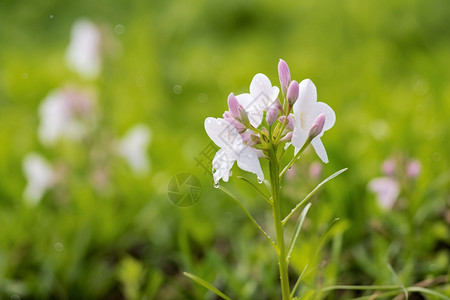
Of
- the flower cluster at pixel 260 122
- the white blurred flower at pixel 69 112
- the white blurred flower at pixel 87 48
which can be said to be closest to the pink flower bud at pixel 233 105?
the flower cluster at pixel 260 122

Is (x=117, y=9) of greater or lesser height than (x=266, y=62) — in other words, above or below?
above

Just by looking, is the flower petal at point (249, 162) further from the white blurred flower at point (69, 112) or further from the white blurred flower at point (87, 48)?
the white blurred flower at point (87, 48)

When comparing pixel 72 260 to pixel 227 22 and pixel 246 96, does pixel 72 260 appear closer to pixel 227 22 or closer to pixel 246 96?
pixel 246 96

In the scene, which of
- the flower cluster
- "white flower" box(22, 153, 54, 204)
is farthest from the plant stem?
"white flower" box(22, 153, 54, 204)

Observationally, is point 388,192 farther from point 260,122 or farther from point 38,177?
point 38,177

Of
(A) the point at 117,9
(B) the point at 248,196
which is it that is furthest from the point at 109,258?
(A) the point at 117,9

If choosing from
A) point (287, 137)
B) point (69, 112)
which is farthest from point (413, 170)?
point (69, 112)

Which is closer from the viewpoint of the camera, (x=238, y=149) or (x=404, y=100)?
(x=238, y=149)
